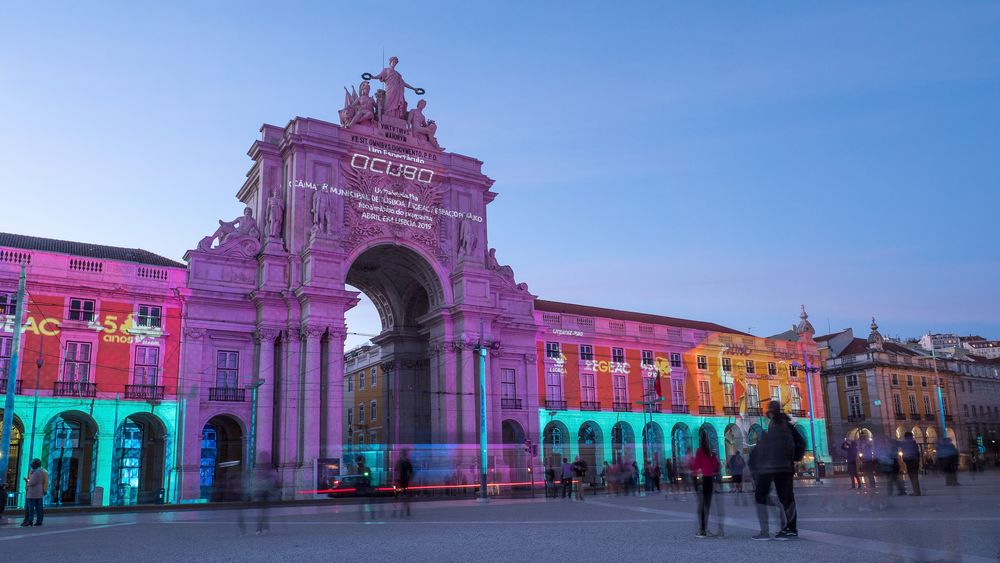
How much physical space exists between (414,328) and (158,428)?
59.1 feet

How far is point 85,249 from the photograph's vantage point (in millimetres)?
47219

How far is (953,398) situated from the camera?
81.8 meters

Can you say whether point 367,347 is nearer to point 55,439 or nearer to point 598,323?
point 598,323

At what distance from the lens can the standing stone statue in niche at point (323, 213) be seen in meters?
44.9

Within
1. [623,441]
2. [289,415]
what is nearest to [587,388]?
[623,441]

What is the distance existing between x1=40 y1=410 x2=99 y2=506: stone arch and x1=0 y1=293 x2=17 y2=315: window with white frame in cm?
544

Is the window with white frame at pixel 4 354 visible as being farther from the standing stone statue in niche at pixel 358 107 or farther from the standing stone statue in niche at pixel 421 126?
the standing stone statue in niche at pixel 421 126

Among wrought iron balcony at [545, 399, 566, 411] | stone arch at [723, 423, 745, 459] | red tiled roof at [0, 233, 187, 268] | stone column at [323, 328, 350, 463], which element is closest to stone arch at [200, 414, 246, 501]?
stone column at [323, 328, 350, 463]

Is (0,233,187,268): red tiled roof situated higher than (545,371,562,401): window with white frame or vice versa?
(0,233,187,268): red tiled roof

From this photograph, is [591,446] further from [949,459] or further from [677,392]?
[949,459]

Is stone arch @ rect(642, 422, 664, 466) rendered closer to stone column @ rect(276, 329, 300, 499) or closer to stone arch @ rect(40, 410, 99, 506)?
stone column @ rect(276, 329, 300, 499)

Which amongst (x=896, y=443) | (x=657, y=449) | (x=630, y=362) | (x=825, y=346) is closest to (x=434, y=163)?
(x=630, y=362)

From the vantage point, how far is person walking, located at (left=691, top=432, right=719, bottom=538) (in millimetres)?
12258

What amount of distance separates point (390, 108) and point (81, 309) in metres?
21.3
